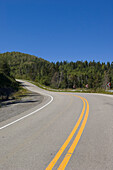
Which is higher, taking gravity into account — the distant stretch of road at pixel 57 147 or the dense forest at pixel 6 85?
the dense forest at pixel 6 85

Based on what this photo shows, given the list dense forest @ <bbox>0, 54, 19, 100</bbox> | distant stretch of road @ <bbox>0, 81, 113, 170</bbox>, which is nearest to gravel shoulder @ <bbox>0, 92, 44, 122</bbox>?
distant stretch of road @ <bbox>0, 81, 113, 170</bbox>

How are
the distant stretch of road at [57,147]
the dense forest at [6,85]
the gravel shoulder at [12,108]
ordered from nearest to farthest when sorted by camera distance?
1. the distant stretch of road at [57,147]
2. the gravel shoulder at [12,108]
3. the dense forest at [6,85]

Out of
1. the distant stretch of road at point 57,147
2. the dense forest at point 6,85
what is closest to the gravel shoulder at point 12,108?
the distant stretch of road at point 57,147

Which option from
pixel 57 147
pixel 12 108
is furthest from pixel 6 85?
pixel 57 147

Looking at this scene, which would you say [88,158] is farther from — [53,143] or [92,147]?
[53,143]

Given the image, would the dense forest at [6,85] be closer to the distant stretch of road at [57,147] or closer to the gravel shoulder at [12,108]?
the gravel shoulder at [12,108]

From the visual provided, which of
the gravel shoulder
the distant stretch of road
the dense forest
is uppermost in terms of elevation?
the dense forest

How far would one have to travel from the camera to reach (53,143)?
188 inches

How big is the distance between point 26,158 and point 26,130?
2.46 metres

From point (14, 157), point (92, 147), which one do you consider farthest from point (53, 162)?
point (92, 147)

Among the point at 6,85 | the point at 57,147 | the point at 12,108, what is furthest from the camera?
the point at 6,85

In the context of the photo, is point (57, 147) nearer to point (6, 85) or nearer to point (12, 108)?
point (12, 108)

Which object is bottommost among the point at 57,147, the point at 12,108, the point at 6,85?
the point at 57,147

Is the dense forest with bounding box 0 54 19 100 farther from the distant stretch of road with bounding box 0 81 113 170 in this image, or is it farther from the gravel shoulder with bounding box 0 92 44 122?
the distant stretch of road with bounding box 0 81 113 170
